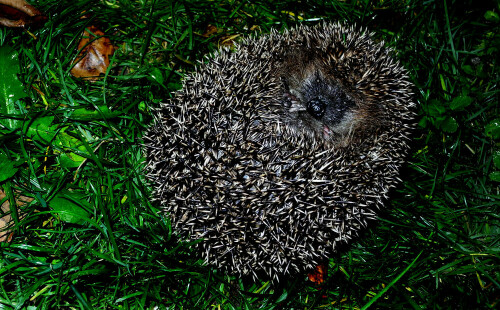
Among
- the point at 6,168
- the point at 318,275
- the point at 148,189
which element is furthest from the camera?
the point at 148,189

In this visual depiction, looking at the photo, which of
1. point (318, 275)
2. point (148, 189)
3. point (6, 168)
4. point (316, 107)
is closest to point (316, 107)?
point (316, 107)

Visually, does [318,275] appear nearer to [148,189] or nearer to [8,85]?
[148,189]

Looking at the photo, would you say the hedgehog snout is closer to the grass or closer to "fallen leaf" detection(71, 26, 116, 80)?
the grass

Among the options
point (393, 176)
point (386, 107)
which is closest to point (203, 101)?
point (386, 107)

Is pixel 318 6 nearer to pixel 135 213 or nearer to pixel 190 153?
pixel 190 153

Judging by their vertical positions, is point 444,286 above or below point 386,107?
below

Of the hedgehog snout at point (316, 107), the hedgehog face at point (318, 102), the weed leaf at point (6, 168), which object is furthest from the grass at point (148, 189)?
the hedgehog snout at point (316, 107)

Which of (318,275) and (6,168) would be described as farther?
(318,275)
